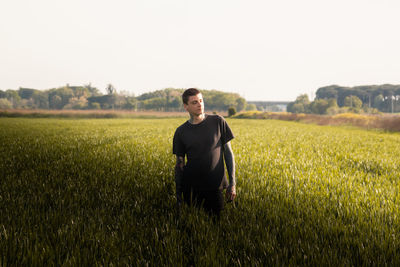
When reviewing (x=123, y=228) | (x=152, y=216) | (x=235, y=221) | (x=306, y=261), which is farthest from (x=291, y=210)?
(x=123, y=228)

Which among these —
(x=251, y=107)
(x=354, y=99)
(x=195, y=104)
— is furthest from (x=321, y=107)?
(x=195, y=104)

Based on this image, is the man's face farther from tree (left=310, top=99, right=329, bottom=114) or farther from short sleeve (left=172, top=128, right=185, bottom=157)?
tree (left=310, top=99, right=329, bottom=114)

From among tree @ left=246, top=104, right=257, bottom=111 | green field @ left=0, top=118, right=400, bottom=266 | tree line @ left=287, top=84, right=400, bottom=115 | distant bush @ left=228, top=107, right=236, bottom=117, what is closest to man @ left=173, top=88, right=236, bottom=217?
green field @ left=0, top=118, right=400, bottom=266

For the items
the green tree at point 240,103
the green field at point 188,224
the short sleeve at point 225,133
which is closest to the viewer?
the green field at point 188,224

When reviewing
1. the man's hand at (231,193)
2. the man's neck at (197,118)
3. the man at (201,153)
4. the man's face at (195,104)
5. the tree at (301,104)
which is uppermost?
the tree at (301,104)

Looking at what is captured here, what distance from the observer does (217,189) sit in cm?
275

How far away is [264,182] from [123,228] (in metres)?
2.89

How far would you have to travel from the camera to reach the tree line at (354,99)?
9400 centimetres

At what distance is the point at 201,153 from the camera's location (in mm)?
2678

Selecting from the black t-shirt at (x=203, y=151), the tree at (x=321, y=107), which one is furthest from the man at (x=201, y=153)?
the tree at (x=321, y=107)

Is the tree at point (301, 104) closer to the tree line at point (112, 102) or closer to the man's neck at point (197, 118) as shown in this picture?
the tree line at point (112, 102)

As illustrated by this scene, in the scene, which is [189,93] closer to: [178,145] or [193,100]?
[193,100]

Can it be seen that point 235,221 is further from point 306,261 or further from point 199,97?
point 199,97

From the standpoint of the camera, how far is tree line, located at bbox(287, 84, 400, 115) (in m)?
94.0
